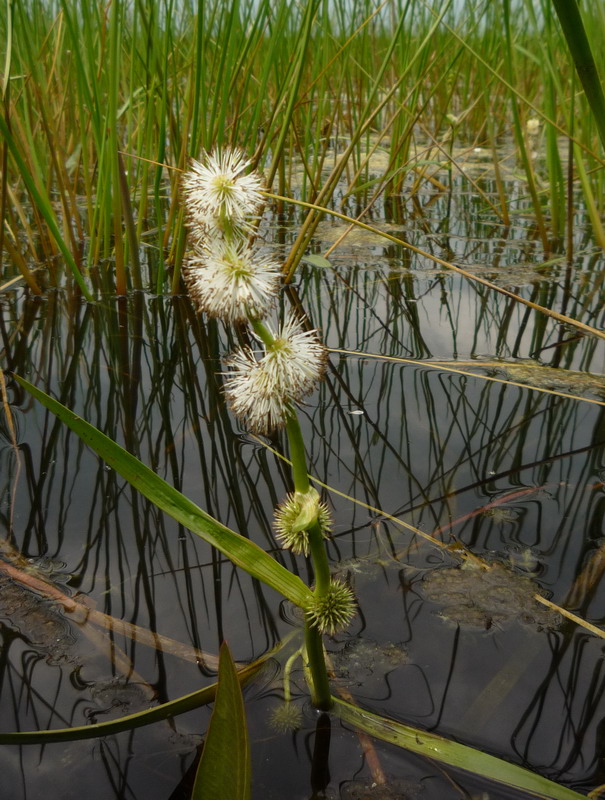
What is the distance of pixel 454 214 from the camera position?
3.46m

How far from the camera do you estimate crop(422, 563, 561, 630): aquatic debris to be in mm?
920

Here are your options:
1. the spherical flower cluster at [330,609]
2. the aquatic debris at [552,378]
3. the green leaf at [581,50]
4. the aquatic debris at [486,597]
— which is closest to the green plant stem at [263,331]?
the spherical flower cluster at [330,609]

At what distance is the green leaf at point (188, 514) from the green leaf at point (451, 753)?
0.57ft

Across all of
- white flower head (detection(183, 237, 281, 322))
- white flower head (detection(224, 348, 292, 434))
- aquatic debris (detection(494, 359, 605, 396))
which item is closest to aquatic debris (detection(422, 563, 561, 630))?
white flower head (detection(224, 348, 292, 434))

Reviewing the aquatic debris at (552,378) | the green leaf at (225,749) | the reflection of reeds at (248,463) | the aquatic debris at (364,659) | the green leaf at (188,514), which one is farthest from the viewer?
the aquatic debris at (552,378)

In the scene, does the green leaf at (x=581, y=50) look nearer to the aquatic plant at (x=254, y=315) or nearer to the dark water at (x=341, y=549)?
the aquatic plant at (x=254, y=315)

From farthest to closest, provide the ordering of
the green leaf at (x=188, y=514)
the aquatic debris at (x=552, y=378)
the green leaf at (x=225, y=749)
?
the aquatic debris at (x=552, y=378)
the green leaf at (x=188, y=514)
the green leaf at (x=225, y=749)

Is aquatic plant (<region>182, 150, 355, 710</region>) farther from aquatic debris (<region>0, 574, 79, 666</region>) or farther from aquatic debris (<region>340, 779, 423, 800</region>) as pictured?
aquatic debris (<region>0, 574, 79, 666</region>)

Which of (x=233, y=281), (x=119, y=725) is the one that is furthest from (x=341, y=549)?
(x=233, y=281)

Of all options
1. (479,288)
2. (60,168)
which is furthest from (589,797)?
(60,168)

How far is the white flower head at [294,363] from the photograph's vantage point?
658 mm

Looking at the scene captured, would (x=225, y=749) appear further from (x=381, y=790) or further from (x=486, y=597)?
(x=486, y=597)

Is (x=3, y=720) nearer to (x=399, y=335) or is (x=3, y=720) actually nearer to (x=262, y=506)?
(x=262, y=506)

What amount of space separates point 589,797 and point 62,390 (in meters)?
1.34
